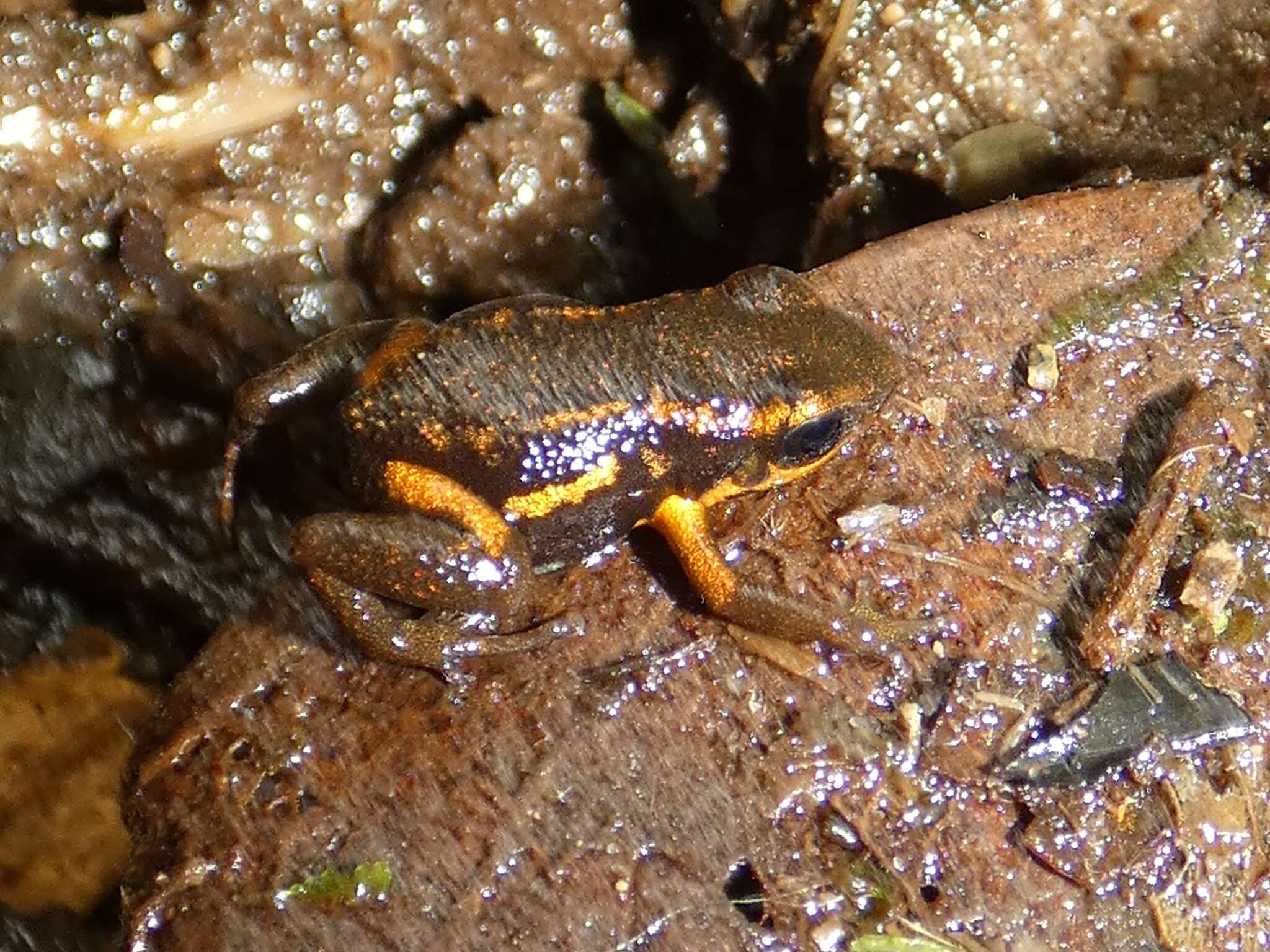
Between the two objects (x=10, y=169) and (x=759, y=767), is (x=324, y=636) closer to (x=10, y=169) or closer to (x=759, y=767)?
(x=759, y=767)

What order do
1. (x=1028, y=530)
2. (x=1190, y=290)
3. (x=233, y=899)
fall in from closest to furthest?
(x=233, y=899) < (x=1028, y=530) < (x=1190, y=290)

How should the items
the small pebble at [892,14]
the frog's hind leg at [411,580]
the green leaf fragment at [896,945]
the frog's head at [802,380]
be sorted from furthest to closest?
the small pebble at [892,14] < the frog's head at [802,380] < the frog's hind leg at [411,580] < the green leaf fragment at [896,945]

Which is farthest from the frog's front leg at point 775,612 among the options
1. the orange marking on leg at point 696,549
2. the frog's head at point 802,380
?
the frog's head at point 802,380

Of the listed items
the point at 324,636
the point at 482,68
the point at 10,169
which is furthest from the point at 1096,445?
the point at 10,169

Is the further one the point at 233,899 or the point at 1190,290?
the point at 1190,290

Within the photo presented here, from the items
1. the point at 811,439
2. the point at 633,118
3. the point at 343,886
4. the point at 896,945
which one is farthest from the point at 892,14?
the point at 343,886

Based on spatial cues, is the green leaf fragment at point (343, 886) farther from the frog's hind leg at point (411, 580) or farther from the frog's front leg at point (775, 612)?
the frog's front leg at point (775, 612)

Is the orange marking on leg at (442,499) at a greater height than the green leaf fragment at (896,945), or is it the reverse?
the orange marking on leg at (442,499)

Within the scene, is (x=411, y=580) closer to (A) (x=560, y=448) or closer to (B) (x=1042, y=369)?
(A) (x=560, y=448)
